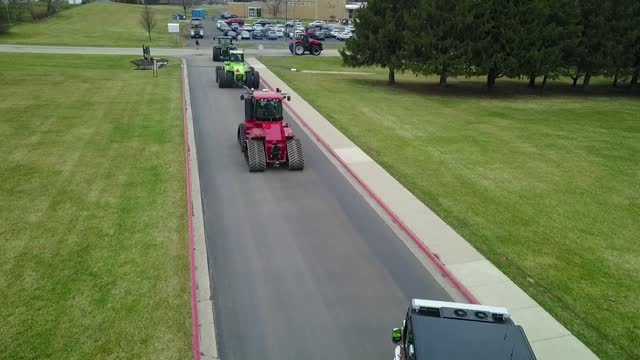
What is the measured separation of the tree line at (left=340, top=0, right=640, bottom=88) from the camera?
34.8 meters

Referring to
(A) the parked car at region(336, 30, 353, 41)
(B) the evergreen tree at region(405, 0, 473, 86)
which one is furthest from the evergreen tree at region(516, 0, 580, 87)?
(A) the parked car at region(336, 30, 353, 41)

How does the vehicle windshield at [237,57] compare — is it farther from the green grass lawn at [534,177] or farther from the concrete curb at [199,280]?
the concrete curb at [199,280]

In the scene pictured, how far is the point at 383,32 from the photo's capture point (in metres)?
37.0

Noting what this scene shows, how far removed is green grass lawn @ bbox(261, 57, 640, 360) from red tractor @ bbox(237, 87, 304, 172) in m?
3.86

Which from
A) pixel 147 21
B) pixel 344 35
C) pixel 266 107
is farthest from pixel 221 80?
pixel 344 35

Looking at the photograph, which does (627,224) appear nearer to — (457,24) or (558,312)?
(558,312)

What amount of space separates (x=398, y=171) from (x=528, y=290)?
855 cm

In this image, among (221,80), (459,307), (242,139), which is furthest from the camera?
(221,80)

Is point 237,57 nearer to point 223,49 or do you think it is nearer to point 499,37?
point 223,49

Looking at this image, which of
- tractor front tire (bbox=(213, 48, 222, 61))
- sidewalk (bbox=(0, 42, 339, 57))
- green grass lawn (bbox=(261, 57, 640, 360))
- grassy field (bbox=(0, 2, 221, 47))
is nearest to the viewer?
green grass lawn (bbox=(261, 57, 640, 360))

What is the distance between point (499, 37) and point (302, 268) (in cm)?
2839

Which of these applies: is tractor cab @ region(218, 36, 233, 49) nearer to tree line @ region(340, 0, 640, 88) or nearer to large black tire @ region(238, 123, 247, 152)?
tree line @ region(340, 0, 640, 88)

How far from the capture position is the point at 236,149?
21891 millimetres

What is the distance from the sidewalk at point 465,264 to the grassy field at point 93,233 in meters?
6.41
